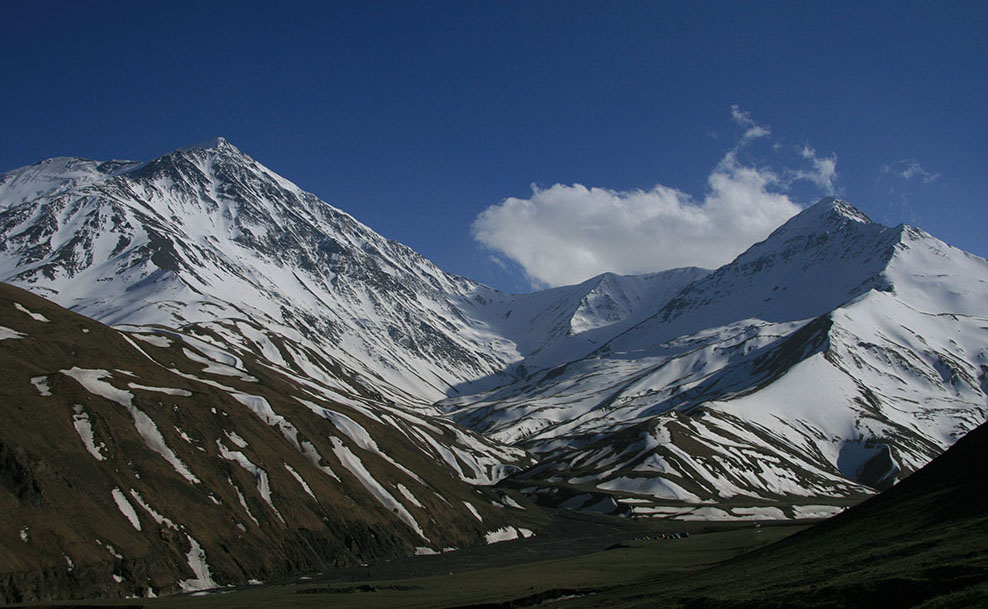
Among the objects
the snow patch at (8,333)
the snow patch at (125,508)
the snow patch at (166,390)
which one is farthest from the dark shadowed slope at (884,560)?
the snow patch at (8,333)

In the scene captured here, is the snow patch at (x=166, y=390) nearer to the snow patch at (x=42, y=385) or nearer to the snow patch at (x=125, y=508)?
the snow patch at (x=42, y=385)

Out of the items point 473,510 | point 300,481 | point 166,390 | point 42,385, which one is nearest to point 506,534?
point 473,510

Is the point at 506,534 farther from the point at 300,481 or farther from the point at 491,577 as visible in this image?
the point at 491,577

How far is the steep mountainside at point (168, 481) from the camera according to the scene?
217 ft

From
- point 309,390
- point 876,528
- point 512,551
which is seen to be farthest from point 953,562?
point 309,390

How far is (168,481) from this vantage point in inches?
3219

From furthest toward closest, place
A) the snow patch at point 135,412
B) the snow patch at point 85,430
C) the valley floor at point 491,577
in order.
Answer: the snow patch at point 135,412
the snow patch at point 85,430
the valley floor at point 491,577

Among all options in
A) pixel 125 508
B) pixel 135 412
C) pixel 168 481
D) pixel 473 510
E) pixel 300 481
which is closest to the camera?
pixel 125 508

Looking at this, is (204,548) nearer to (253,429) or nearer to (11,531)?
(11,531)

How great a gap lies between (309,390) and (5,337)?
352 ft

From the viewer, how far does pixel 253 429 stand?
106m

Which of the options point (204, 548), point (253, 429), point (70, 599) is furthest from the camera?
point (253, 429)

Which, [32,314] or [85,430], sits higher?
[32,314]

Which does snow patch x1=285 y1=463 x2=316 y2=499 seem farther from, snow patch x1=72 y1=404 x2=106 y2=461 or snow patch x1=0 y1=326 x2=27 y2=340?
snow patch x1=0 y1=326 x2=27 y2=340
